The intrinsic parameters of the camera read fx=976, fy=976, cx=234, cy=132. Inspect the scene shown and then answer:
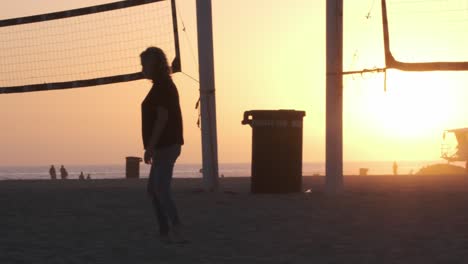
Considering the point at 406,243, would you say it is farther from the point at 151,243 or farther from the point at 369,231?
the point at 151,243

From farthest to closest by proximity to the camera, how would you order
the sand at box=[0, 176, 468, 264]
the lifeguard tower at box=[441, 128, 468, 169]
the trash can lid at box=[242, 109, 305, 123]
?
1. the lifeguard tower at box=[441, 128, 468, 169]
2. the trash can lid at box=[242, 109, 305, 123]
3. the sand at box=[0, 176, 468, 264]

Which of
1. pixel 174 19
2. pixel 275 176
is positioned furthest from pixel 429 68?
pixel 174 19

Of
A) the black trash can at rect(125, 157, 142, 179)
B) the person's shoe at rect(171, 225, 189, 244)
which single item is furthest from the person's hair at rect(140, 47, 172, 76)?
the black trash can at rect(125, 157, 142, 179)

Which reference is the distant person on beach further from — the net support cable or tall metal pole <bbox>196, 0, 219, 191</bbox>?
tall metal pole <bbox>196, 0, 219, 191</bbox>

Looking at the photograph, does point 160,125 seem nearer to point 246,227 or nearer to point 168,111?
point 168,111

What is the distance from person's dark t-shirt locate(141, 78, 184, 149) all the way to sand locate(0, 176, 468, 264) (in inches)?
36.9

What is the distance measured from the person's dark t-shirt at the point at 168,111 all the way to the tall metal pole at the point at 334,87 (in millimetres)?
5536

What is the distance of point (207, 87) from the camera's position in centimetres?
1457

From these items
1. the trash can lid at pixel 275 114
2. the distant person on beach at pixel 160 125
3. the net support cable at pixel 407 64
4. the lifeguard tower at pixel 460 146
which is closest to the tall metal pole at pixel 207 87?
the trash can lid at pixel 275 114

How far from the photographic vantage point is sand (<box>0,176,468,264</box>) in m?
7.85

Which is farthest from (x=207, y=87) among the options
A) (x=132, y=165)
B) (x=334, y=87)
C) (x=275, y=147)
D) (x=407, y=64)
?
(x=132, y=165)

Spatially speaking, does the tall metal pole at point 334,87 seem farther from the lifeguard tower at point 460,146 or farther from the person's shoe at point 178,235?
the lifeguard tower at point 460,146

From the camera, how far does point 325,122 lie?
546 inches

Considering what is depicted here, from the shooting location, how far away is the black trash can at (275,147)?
13938mm
